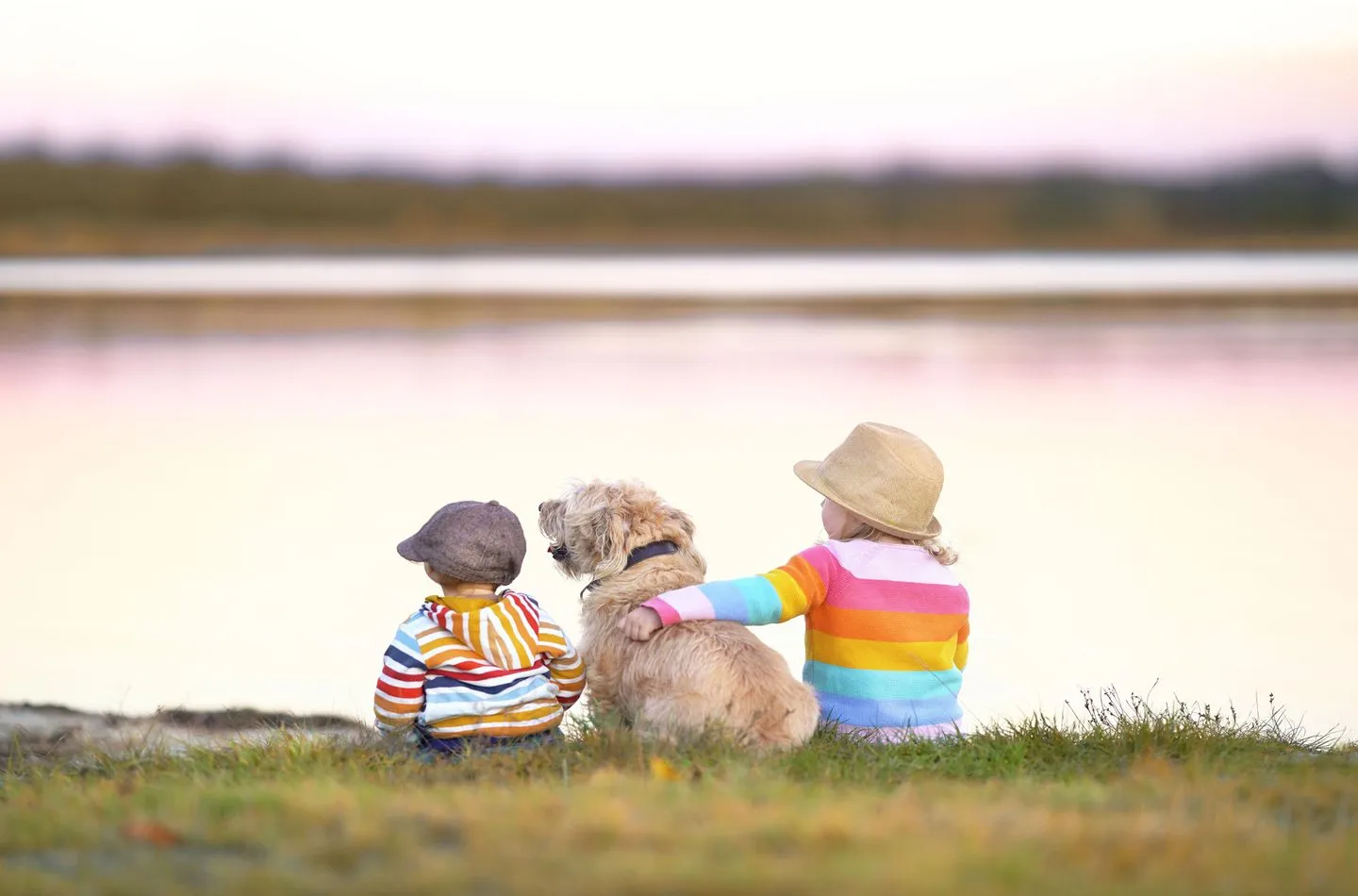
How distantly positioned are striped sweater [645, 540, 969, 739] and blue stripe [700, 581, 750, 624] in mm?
124

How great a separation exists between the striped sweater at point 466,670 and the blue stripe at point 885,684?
45.0 inches

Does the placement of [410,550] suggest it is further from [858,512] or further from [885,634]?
[885,634]

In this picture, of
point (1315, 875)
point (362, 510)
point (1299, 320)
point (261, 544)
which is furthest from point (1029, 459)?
point (1299, 320)

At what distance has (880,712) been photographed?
19.0 ft

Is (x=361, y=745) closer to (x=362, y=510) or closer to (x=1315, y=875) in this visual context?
(x=1315, y=875)

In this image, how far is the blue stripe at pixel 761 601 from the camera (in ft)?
17.9

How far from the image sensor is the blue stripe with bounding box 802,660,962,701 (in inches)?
228

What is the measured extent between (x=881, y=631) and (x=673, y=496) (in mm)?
9107

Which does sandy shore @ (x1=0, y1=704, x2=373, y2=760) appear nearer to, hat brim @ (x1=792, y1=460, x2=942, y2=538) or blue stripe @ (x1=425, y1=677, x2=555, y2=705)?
blue stripe @ (x1=425, y1=677, x2=555, y2=705)

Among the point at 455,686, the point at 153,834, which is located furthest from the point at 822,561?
the point at 153,834

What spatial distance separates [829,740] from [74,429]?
55.5 ft

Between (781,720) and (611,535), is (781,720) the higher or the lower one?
the lower one

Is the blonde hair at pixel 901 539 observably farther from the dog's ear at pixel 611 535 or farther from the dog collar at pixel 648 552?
the dog's ear at pixel 611 535

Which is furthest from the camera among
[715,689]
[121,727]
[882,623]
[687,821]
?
[121,727]
